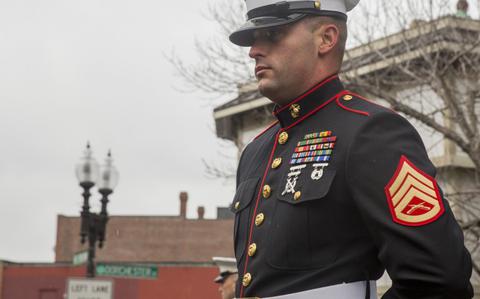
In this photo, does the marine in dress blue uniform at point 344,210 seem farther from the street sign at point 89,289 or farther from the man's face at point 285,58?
the street sign at point 89,289

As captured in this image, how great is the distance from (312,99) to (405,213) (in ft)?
1.78

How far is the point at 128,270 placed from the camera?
19.0 m

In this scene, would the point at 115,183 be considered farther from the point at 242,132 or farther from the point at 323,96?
the point at 323,96

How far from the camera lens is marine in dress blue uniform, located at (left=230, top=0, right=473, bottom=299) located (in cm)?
312

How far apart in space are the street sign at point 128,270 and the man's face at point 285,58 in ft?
51.3

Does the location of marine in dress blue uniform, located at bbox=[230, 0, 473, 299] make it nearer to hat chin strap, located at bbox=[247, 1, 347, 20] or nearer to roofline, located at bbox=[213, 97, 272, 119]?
hat chin strap, located at bbox=[247, 1, 347, 20]

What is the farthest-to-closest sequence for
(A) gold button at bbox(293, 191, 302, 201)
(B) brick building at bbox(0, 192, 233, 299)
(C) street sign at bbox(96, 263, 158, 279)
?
(B) brick building at bbox(0, 192, 233, 299), (C) street sign at bbox(96, 263, 158, 279), (A) gold button at bbox(293, 191, 302, 201)

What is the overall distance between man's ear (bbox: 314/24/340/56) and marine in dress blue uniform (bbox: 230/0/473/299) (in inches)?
2.0

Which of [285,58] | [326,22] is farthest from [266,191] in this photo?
[326,22]

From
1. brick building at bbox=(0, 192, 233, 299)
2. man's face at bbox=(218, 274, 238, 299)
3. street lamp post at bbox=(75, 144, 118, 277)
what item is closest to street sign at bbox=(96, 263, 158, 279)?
street lamp post at bbox=(75, 144, 118, 277)

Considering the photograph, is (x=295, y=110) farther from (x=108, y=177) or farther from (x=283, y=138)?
(x=108, y=177)

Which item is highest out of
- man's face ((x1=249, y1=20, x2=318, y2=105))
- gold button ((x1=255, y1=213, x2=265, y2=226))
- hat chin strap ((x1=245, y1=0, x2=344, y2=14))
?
hat chin strap ((x1=245, y1=0, x2=344, y2=14))

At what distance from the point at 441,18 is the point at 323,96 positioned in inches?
596

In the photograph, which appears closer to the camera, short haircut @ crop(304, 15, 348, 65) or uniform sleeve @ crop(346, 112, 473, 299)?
uniform sleeve @ crop(346, 112, 473, 299)
